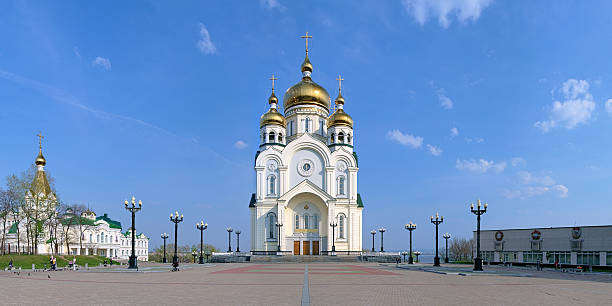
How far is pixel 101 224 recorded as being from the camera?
74125 mm

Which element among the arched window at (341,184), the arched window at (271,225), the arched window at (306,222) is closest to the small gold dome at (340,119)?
the arched window at (341,184)

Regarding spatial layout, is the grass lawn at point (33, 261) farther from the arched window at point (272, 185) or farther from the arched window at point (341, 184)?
the arched window at point (341, 184)

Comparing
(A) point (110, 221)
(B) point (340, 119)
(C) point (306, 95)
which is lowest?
(A) point (110, 221)

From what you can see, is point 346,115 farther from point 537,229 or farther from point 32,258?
point 32,258

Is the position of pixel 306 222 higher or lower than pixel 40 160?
lower

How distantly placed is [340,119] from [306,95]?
6.09 m

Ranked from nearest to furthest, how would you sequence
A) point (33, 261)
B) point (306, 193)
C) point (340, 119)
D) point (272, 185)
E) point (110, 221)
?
point (33, 261) → point (306, 193) → point (272, 185) → point (340, 119) → point (110, 221)

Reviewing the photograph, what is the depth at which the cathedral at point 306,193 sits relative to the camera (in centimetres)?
5212

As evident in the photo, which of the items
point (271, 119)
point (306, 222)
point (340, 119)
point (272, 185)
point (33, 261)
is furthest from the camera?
point (340, 119)

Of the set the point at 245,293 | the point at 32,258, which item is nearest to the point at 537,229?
the point at 245,293

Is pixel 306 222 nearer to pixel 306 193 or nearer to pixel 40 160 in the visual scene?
pixel 306 193

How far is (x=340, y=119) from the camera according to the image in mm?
58031

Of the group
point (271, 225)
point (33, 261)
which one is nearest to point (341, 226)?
point (271, 225)

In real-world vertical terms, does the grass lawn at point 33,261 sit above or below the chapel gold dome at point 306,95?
below
